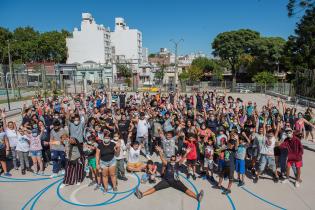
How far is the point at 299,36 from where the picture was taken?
3581 cm

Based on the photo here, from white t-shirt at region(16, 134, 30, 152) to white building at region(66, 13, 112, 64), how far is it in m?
65.9

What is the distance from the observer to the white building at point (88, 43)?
72125 mm

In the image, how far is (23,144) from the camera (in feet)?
25.6

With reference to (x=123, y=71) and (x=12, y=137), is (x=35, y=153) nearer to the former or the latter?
(x=12, y=137)

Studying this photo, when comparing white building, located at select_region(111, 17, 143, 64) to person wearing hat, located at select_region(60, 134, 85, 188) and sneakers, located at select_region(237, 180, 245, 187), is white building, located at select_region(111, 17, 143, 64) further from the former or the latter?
sneakers, located at select_region(237, 180, 245, 187)

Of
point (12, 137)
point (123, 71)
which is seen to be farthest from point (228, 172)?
point (123, 71)

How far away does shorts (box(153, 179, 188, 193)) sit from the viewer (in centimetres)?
666

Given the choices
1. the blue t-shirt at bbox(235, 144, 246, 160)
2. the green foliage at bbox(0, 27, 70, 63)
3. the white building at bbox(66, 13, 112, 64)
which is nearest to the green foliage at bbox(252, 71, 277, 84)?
the blue t-shirt at bbox(235, 144, 246, 160)

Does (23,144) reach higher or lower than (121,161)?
higher

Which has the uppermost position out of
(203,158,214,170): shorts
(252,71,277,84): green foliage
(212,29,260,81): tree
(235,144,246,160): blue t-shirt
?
(212,29,260,81): tree

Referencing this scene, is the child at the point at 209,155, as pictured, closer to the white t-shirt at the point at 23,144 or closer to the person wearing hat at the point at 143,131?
the person wearing hat at the point at 143,131

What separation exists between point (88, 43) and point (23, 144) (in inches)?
2748

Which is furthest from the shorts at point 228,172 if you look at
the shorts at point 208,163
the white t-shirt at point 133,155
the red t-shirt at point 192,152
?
the white t-shirt at point 133,155

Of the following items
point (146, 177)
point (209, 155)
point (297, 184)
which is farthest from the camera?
point (146, 177)
